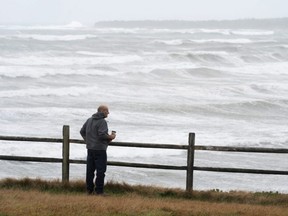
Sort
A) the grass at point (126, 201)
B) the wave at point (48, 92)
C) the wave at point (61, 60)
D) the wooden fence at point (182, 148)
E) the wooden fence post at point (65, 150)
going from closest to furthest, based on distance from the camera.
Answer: the grass at point (126, 201) < the wooden fence at point (182, 148) < the wooden fence post at point (65, 150) < the wave at point (48, 92) < the wave at point (61, 60)

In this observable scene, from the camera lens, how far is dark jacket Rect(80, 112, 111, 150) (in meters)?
10.1

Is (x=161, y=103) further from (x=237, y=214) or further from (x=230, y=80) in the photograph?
(x=237, y=214)

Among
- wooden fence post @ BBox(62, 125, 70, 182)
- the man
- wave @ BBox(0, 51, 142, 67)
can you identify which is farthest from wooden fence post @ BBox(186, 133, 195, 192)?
wave @ BBox(0, 51, 142, 67)

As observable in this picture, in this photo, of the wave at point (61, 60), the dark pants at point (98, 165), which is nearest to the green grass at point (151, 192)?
the dark pants at point (98, 165)

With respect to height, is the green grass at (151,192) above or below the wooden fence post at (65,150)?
below

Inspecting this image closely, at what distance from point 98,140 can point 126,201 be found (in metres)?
1.12

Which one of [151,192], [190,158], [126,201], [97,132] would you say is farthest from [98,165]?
[190,158]

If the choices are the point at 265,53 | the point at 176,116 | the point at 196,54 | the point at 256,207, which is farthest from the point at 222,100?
the point at 265,53

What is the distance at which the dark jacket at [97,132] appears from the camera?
10102mm

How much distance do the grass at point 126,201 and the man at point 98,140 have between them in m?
0.48

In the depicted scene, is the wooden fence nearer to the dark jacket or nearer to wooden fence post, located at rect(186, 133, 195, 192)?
wooden fence post, located at rect(186, 133, 195, 192)

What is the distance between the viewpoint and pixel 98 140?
10.2 metres

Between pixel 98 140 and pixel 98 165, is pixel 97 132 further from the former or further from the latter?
pixel 98 165

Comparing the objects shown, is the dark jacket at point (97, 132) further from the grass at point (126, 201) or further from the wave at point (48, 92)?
the wave at point (48, 92)
